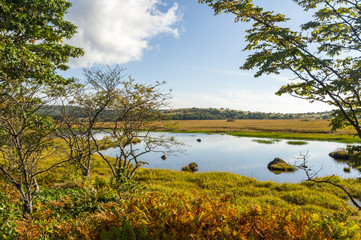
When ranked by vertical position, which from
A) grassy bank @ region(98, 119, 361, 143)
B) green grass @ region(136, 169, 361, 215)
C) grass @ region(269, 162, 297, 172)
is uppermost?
grassy bank @ region(98, 119, 361, 143)

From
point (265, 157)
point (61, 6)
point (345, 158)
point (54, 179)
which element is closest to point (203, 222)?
point (54, 179)

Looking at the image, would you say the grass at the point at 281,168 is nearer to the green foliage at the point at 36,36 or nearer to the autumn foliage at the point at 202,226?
the autumn foliage at the point at 202,226

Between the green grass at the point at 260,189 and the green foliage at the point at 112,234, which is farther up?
the green foliage at the point at 112,234

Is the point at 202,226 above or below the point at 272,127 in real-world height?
below

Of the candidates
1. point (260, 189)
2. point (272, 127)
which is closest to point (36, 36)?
point (260, 189)

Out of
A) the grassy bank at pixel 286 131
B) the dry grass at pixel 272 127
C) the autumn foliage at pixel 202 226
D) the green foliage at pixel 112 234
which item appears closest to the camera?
the autumn foliage at pixel 202 226

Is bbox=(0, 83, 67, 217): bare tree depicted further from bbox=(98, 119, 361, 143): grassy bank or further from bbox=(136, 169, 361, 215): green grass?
bbox=(136, 169, 361, 215): green grass

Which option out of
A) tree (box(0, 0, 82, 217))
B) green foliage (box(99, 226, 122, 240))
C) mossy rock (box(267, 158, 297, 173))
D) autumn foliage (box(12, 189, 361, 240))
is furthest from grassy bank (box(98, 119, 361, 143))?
green foliage (box(99, 226, 122, 240))

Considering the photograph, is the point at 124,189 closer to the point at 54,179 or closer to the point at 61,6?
the point at 54,179

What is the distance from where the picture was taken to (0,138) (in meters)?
7.04

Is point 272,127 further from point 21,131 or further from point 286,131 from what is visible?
point 21,131

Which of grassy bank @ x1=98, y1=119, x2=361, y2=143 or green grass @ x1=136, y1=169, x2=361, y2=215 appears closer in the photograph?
green grass @ x1=136, y1=169, x2=361, y2=215

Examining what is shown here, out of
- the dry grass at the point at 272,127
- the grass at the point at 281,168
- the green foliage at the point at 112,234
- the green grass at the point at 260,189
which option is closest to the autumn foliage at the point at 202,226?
the green foliage at the point at 112,234

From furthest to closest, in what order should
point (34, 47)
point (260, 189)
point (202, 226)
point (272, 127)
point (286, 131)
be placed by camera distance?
point (272, 127) → point (286, 131) → point (260, 189) → point (34, 47) → point (202, 226)
